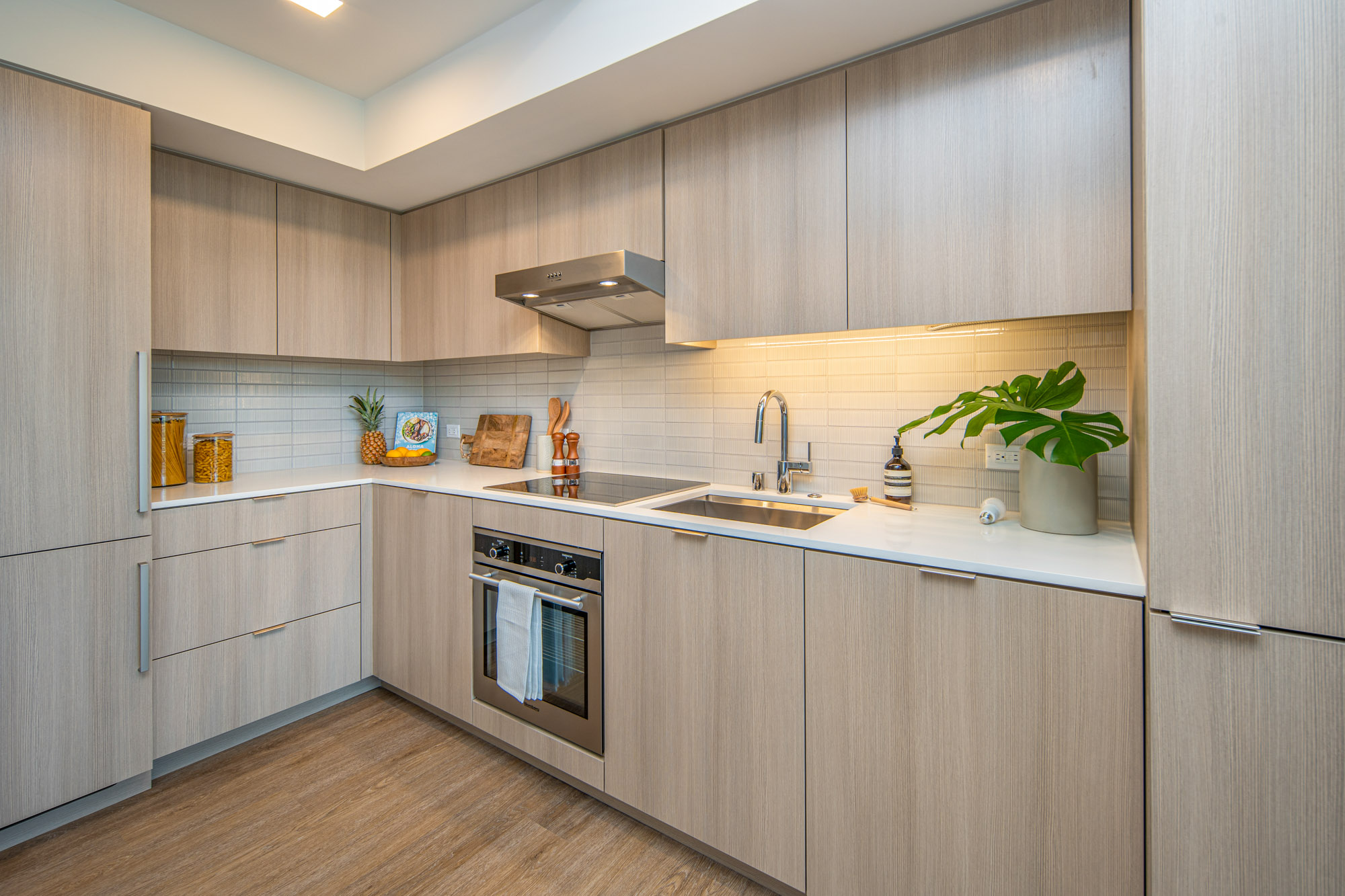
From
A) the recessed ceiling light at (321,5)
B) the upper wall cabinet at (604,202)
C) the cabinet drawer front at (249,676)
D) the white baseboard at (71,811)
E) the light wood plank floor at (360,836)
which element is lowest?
the light wood plank floor at (360,836)

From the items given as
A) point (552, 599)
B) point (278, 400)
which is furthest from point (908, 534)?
point (278, 400)

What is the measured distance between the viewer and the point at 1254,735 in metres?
0.94

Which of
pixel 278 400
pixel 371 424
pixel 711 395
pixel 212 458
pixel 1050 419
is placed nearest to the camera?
pixel 1050 419

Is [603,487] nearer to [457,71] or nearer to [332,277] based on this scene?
[457,71]

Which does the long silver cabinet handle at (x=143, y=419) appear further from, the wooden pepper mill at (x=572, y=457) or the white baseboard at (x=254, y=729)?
the wooden pepper mill at (x=572, y=457)

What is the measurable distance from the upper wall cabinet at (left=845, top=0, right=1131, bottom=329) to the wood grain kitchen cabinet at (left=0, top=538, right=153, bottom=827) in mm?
2478

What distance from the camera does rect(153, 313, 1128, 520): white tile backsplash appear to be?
5.65 feet

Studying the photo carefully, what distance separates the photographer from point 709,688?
1624mm

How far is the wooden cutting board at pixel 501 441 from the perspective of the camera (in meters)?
2.93

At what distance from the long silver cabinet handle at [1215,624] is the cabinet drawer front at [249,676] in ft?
9.19

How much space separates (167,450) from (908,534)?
2.77 meters

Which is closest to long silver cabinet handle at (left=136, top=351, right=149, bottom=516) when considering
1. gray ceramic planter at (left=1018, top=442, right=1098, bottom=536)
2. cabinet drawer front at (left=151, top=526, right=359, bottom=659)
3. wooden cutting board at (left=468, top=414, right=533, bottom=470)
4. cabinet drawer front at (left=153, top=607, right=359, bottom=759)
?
cabinet drawer front at (left=151, top=526, right=359, bottom=659)

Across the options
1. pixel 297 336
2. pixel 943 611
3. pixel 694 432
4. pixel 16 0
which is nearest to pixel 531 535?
pixel 694 432

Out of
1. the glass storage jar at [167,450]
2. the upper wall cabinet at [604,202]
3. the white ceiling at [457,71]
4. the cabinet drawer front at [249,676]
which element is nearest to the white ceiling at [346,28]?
the white ceiling at [457,71]
